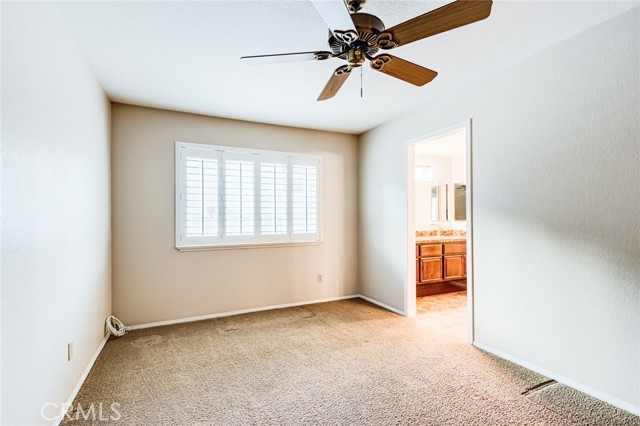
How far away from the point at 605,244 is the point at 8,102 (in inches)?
135

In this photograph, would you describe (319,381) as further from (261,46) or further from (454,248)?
Result: (454,248)

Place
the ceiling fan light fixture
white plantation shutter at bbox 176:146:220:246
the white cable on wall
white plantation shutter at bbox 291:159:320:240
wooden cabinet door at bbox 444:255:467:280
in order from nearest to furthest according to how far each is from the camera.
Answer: the ceiling fan light fixture → the white cable on wall → white plantation shutter at bbox 176:146:220:246 → white plantation shutter at bbox 291:159:320:240 → wooden cabinet door at bbox 444:255:467:280

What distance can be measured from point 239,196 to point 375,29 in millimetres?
2933

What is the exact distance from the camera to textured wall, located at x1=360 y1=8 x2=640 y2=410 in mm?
2107

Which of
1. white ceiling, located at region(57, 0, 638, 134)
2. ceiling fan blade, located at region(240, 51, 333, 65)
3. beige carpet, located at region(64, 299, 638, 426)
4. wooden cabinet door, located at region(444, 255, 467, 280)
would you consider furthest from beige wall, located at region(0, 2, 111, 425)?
wooden cabinet door, located at region(444, 255, 467, 280)

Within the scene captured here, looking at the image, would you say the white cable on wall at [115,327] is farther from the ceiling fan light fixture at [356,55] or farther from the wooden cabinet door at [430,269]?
the wooden cabinet door at [430,269]

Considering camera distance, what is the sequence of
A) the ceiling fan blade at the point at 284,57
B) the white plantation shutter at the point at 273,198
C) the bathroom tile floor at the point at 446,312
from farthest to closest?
the white plantation shutter at the point at 273,198
the bathroom tile floor at the point at 446,312
the ceiling fan blade at the point at 284,57

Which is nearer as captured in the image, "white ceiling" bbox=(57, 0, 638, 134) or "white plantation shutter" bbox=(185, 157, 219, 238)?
"white ceiling" bbox=(57, 0, 638, 134)

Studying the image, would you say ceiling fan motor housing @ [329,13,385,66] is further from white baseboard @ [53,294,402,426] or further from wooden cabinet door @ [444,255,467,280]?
wooden cabinet door @ [444,255,467,280]

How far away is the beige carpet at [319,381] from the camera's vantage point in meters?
2.06

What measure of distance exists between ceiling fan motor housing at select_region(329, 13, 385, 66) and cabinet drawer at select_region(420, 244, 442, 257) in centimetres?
371

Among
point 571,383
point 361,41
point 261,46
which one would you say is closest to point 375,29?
point 361,41

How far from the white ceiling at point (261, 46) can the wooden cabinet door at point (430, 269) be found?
96.1 inches

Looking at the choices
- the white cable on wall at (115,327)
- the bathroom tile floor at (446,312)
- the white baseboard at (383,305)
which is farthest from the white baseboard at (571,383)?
the white cable on wall at (115,327)
